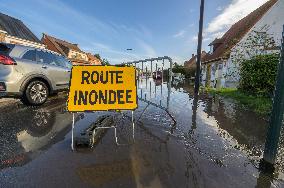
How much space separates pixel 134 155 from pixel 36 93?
5.29 m

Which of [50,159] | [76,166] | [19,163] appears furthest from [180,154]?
[19,163]

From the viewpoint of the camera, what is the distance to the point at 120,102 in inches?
186

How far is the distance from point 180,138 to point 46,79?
5305 mm

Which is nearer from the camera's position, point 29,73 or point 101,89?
point 101,89

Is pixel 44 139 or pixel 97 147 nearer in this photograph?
pixel 97 147

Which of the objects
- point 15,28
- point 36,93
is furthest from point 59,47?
point 36,93

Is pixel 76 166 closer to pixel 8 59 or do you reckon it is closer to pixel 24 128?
pixel 24 128

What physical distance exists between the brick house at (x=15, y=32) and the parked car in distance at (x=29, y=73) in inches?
1103

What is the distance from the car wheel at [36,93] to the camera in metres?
7.71

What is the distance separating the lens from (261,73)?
12.0 meters

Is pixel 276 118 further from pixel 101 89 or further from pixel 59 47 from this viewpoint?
pixel 59 47

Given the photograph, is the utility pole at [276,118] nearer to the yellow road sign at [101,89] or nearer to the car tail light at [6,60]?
the yellow road sign at [101,89]

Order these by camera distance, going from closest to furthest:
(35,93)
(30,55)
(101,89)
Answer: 1. (101,89)
2. (30,55)
3. (35,93)

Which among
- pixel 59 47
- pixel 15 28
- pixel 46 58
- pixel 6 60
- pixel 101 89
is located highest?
pixel 15 28
